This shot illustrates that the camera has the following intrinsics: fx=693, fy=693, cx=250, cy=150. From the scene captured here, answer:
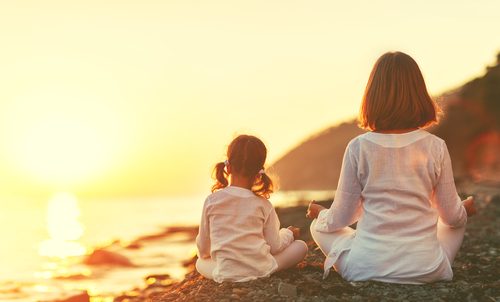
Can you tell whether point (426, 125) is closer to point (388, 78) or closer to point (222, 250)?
point (388, 78)

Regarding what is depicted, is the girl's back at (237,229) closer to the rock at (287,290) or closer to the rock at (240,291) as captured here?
the rock at (240,291)

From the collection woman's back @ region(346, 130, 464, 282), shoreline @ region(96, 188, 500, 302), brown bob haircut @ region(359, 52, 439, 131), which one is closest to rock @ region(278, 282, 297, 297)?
shoreline @ region(96, 188, 500, 302)

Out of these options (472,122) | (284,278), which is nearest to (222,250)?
(284,278)

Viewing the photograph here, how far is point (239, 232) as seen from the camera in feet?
23.3

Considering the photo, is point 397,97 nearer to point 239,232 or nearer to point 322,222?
point 322,222

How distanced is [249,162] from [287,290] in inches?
51.6

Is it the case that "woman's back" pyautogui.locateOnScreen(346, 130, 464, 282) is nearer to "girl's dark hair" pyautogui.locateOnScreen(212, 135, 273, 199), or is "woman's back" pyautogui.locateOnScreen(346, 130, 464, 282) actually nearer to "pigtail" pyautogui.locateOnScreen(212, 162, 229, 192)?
"girl's dark hair" pyautogui.locateOnScreen(212, 135, 273, 199)

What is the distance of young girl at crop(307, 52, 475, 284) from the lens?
6246mm

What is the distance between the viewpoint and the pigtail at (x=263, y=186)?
7.02m

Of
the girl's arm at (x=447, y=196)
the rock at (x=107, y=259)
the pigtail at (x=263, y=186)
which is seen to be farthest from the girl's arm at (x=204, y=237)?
the rock at (x=107, y=259)

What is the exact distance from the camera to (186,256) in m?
20.4

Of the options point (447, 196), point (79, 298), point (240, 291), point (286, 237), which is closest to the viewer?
point (447, 196)

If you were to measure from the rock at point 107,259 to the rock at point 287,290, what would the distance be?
1223cm

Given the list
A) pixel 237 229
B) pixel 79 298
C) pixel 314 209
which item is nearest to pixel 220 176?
pixel 237 229
